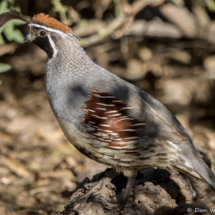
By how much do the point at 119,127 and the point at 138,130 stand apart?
0.20 metres

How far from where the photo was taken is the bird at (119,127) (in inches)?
135

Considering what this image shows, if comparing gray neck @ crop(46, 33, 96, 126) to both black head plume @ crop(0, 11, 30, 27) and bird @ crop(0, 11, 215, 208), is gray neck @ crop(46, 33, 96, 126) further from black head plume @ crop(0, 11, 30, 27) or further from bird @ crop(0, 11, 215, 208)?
black head plume @ crop(0, 11, 30, 27)

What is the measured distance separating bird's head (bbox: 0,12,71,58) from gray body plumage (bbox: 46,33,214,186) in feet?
1.09

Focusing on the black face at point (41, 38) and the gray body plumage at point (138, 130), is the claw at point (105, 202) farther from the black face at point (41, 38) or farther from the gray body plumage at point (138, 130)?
the black face at point (41, 38)

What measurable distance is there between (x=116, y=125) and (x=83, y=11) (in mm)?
4613

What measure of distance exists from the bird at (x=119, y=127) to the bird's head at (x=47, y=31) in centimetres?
4

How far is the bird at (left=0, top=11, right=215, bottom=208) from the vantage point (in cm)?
343

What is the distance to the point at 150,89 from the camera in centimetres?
806

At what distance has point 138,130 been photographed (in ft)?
11.4

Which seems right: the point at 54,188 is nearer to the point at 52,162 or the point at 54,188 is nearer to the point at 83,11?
the point at 52,162

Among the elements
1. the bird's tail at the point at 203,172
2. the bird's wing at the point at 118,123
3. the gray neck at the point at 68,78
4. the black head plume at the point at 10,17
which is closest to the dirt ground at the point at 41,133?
the bird's tail at the point at 203,172

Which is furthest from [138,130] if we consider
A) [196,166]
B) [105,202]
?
[105,202]

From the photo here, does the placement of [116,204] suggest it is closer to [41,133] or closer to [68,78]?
[68,78]

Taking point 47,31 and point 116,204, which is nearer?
point 116,204
